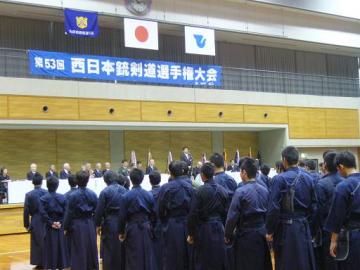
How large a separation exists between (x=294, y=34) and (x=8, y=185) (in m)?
14.6

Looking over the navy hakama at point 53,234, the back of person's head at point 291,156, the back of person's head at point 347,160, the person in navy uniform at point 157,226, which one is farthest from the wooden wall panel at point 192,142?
the back of person's head at point 347,160

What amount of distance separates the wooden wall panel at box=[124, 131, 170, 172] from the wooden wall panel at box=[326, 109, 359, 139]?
7.99 meters

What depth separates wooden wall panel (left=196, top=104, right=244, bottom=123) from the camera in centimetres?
2048

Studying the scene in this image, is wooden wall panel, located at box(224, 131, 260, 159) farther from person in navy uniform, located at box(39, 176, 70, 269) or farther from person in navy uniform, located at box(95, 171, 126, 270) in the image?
person in navy uniform, located at box(95, 171, 126, 270)

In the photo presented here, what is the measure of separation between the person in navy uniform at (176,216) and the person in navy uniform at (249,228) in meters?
1.05

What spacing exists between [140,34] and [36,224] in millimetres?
10540

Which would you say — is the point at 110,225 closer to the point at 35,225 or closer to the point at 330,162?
the point at 35,225

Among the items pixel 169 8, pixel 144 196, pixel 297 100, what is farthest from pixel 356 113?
pixel 144 196

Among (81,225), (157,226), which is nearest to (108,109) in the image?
(81,225)

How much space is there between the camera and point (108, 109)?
60.3ft

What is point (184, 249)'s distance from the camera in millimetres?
6766

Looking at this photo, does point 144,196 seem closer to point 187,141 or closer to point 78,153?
point 78,153

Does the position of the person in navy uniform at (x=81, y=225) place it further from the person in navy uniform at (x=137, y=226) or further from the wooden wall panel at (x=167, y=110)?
the wooden wall panel at (x=167, y=110)

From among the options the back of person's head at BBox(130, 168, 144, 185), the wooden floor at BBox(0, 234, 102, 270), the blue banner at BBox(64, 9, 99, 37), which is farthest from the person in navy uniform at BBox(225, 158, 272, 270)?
the blue banner at BBox(64, 9, 99, 37)
